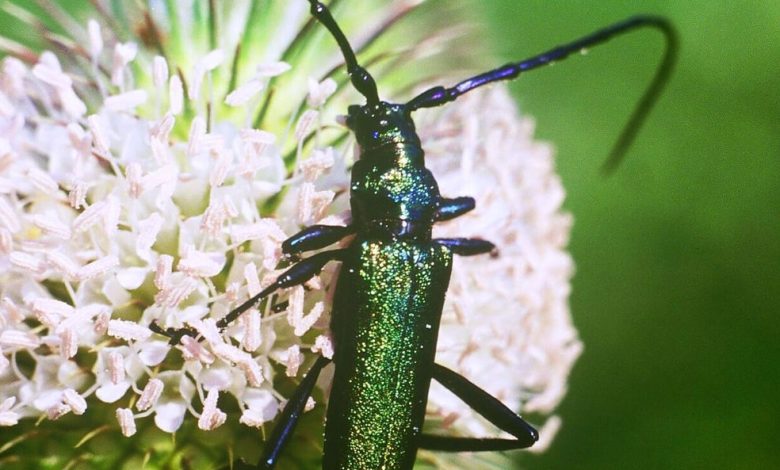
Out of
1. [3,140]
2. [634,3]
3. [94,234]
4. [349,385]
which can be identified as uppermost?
[634,3]

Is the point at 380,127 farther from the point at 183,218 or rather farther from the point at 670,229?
the point at 670,229

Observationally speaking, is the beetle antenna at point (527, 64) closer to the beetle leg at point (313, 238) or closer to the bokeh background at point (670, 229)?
the beetle leg at point (313, 238)

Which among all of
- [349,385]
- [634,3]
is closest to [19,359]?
[349,385]

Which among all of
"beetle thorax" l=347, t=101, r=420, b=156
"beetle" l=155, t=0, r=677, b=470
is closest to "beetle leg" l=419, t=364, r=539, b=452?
"beetle" l=155, t=0, r=677, b=470

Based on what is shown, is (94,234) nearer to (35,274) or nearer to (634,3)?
(35,274)

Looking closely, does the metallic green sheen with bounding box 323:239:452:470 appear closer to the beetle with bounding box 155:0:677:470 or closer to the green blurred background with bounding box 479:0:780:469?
the beetle with bounding box 155:0:677:470

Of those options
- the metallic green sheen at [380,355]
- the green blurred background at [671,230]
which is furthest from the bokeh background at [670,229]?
the metallic green sheen at [380,355]

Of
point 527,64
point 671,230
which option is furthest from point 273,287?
point 671,230
